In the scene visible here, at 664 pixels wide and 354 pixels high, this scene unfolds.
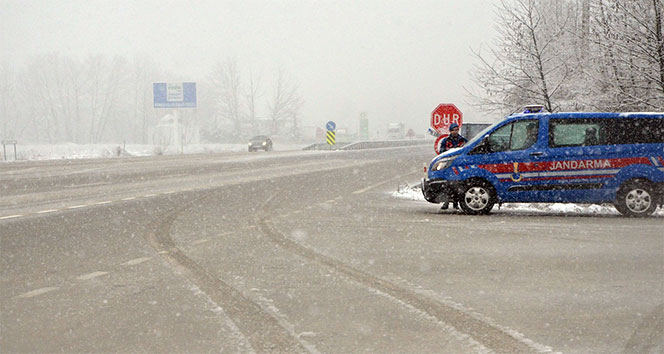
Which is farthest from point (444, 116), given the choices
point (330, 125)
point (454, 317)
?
point (330, 125)

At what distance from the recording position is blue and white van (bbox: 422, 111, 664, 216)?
466 inches

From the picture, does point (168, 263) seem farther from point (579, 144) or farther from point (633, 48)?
point (633, 48)

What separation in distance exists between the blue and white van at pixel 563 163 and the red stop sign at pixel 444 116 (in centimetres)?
771

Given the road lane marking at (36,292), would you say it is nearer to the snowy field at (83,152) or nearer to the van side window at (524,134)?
the van side window at (524,134)

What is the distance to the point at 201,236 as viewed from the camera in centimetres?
1004

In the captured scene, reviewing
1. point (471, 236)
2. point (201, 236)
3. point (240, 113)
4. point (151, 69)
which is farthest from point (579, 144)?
point (151, 69)

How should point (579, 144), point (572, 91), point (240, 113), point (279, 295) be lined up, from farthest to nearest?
point (240, 113), point (572, 91), point (579, 144), point (279, 295)

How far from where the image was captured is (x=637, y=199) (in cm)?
1182

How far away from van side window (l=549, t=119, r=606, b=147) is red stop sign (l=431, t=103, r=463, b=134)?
8.13 meters

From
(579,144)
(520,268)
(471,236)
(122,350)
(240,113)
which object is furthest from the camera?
(240,113)

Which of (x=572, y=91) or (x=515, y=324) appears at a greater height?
(x=572, y=91)

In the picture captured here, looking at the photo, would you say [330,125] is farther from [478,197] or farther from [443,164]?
[478,197]

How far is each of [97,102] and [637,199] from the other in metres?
115

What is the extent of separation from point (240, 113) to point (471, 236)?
99869 millimetres
